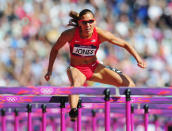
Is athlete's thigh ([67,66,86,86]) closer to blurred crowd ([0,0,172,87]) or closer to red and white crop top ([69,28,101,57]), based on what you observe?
red and white crop top ([69,28,101,57])

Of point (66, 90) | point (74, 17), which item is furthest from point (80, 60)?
point (66, 90)

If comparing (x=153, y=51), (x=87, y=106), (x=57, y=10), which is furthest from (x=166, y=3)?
(x=87, y=106)

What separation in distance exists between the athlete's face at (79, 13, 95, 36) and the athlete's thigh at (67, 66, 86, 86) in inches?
18.3

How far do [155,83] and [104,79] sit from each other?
6.59m

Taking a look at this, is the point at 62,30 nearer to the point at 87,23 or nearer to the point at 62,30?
the point at 62,30

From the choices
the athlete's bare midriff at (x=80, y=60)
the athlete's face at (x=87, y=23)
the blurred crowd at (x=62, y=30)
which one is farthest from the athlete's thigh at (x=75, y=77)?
the blurred crowd at (x=62, y=30)

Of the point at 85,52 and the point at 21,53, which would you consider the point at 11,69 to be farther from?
the point at 85,52

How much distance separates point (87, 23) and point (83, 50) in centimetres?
37

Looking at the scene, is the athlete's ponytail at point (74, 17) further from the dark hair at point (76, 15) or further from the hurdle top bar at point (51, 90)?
the hurdle top bar at point (51, 90)

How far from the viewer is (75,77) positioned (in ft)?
23.0

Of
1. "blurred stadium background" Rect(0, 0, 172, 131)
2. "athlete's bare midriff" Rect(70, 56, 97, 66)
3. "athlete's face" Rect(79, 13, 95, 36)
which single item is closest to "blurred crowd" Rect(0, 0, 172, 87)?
"blurred stadium background" Rect(0, 0, 172, 131)

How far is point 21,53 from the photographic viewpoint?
534 inches

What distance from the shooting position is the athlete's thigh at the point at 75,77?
694cm

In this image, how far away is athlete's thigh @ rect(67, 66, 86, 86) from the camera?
22.8ft
